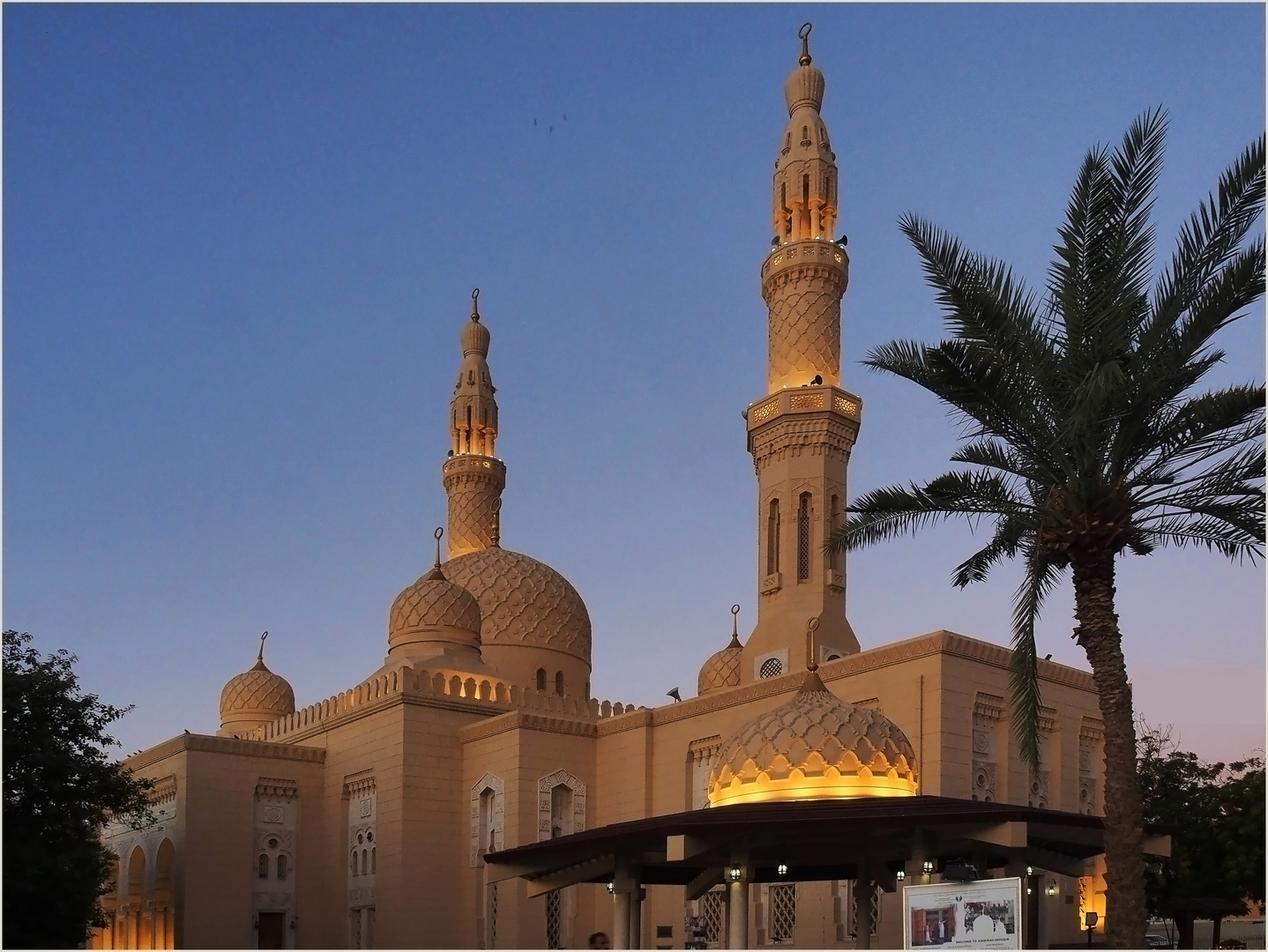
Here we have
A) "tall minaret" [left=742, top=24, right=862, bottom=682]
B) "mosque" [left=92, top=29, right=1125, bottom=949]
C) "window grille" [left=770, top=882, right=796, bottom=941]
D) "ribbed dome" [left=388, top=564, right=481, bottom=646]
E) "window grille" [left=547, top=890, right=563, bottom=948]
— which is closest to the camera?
"mosque" [left=92, top=29, right=1125, bottom=949]

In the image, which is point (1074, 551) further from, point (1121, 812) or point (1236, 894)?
point (1236, 894)

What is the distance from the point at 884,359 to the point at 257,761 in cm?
2174

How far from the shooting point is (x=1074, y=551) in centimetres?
1425

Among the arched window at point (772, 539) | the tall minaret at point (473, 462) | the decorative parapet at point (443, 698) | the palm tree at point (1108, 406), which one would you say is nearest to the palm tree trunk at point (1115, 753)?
the palm tree at point (1108, 406)

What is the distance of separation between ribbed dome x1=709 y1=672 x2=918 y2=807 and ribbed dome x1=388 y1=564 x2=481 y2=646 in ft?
53.9

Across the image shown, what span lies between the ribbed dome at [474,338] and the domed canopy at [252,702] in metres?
10.8

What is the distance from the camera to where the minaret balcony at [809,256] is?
99.0 feet

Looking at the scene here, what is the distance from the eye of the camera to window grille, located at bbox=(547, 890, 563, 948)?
97.0 feet

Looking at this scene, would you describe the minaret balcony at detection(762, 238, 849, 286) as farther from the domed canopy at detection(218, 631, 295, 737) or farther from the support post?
the domed canopy at detection(218, 631, 295, 737)

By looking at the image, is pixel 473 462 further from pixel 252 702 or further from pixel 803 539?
pixel 803 539

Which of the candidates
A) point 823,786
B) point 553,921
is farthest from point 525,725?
point 823,786

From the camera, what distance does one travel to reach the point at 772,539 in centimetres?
2947

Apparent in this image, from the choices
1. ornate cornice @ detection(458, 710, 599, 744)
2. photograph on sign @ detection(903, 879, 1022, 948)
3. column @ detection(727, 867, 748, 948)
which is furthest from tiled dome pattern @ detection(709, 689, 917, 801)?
ornate cornice @ detection(458, 710, 599, 744)

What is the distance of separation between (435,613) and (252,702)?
878cm
